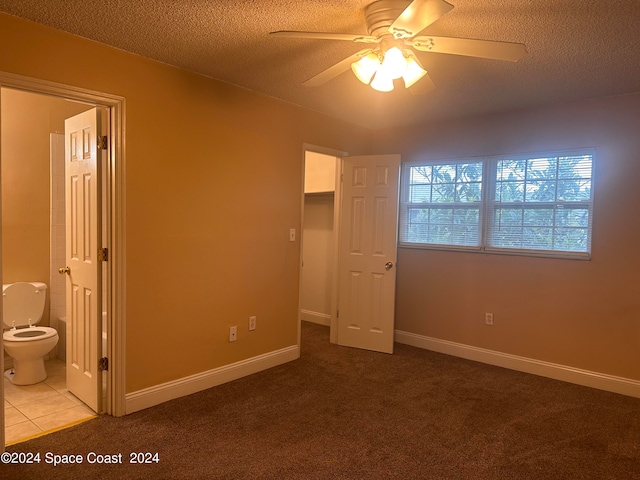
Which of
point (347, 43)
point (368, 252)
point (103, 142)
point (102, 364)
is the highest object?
point (347, 43)

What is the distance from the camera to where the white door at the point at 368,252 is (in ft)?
13.5

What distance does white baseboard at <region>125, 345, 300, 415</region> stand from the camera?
2.82 meters

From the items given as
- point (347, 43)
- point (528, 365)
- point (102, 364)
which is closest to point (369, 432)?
point (102, 364)

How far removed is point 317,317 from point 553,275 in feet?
8.84

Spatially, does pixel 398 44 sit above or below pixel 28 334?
above

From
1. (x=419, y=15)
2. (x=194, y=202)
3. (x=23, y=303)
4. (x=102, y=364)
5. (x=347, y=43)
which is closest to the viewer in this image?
(x=419, y=15)

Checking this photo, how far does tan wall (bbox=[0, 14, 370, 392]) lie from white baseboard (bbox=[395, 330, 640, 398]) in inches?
54.3

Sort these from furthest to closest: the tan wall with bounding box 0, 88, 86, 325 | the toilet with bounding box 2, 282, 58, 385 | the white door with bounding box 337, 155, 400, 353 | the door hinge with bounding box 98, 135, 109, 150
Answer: the white door with bounding box 337, 155, 400, 353 < the tan wall with bounding box 0, 88, 86, 325 < the toilet with bounding box 2, 282, 58, 385 < the door hinge with bounding box 98, 135, 109, 150

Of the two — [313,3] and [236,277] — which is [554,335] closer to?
[236,277]

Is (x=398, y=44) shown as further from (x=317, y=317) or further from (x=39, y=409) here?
(x=317, y=317)

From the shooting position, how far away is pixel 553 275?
11.7 ft

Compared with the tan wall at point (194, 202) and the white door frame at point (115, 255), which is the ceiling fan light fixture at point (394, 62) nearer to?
the tan wall at point (194, 202)

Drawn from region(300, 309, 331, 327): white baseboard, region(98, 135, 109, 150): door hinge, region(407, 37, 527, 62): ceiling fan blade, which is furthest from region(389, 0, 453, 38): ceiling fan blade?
region(300, 309, 331, 327): white baseboard

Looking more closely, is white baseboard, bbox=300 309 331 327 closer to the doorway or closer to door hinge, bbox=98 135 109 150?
the doorway
